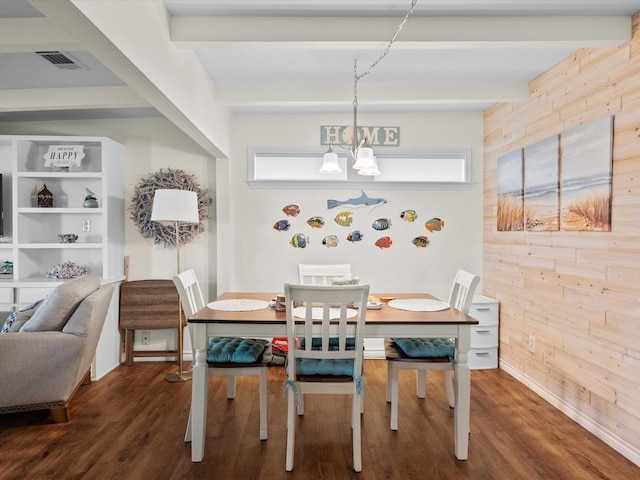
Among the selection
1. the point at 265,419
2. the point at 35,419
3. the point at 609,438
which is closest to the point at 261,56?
the point at 265,419

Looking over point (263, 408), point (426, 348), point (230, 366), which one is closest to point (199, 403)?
point (230, 366)

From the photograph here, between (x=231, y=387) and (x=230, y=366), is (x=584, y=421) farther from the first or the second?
(x=231, y=387)

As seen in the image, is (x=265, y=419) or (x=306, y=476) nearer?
(x=306, y=476)

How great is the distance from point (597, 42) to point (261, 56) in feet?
6.88

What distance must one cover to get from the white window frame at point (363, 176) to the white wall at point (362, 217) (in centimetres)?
7

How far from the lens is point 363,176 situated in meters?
4.43

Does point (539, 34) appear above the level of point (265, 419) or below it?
above

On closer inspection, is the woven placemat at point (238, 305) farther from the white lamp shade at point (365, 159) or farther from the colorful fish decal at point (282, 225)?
the colorful fish decal at point (282, 225)

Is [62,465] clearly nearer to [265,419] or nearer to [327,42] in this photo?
[265,419]

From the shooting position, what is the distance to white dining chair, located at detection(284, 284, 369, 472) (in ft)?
7.46

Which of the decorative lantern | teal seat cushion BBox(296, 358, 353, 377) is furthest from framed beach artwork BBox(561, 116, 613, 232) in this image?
the decorative lantern

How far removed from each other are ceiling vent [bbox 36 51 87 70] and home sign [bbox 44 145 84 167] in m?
1.09

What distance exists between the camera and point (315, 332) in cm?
246

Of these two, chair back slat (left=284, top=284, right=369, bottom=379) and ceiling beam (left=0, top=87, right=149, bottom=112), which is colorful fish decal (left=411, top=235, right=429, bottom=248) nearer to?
chair back slat (left=284, top=284, right=369, bottom=379)
